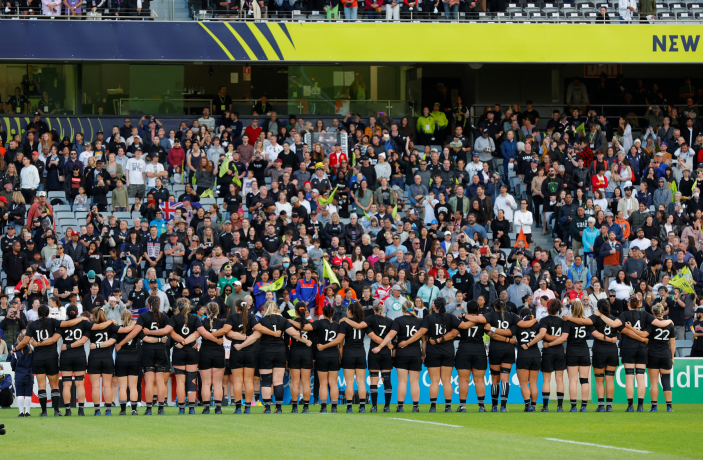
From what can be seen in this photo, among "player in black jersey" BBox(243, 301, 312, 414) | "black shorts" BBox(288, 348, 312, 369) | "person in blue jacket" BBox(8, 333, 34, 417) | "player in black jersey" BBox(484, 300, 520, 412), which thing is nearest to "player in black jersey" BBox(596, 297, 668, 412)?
"player in black jersey" BBox(484, 300, 520, 412)

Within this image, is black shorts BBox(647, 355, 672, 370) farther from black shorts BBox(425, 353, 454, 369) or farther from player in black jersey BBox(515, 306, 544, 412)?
black shorts BBox(425, 353, 454, 369)

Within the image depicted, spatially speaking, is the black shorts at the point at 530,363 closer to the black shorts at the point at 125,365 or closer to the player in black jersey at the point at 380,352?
the player in black jersey at the point at 380,352

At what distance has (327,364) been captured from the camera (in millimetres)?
14977

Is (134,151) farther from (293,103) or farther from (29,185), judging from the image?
(293,103)

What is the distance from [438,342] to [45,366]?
5803 mm

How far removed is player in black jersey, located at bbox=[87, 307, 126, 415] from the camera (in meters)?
14.6

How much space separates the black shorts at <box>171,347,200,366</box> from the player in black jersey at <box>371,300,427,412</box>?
264 cm

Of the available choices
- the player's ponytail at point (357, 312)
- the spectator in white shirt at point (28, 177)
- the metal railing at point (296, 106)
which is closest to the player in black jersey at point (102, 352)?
the player's ponytail at point (357, 312)

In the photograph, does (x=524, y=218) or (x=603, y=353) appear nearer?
(x=603, y=353)

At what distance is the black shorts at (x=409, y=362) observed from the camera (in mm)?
15133

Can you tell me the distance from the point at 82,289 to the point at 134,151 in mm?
4758

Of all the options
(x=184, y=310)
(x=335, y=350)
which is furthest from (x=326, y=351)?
(x=184, y=310)

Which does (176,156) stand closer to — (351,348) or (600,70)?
(351,348)

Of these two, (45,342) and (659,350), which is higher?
(45,342)
